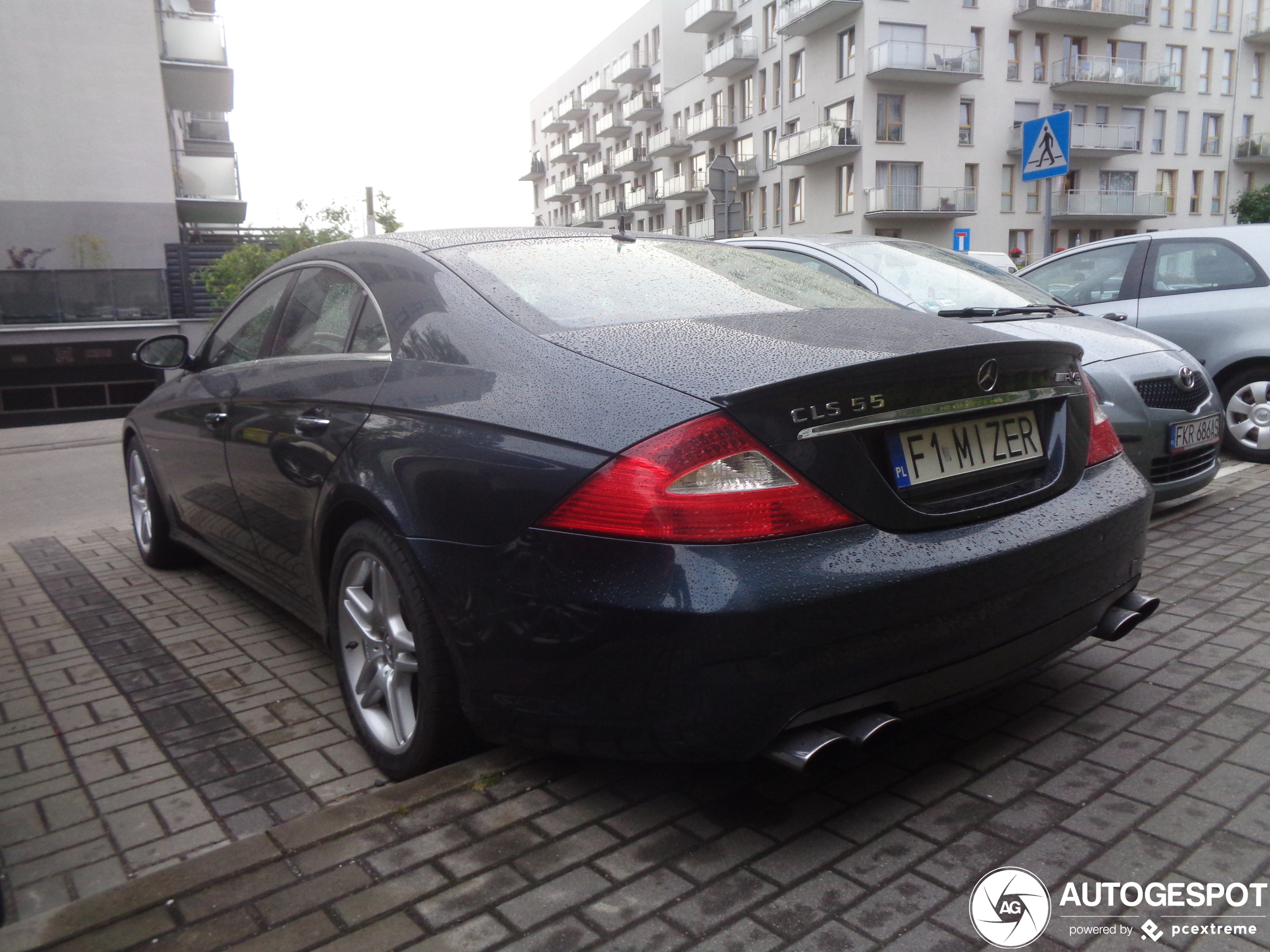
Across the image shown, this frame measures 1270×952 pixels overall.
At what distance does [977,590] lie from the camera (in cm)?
231

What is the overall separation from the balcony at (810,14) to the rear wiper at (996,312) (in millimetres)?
40288

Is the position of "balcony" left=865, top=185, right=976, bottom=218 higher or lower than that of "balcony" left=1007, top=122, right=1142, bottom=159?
lower

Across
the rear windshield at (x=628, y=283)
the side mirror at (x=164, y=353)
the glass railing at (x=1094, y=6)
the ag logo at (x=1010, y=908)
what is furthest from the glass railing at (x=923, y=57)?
the ag logo at (x=1010, y=908)

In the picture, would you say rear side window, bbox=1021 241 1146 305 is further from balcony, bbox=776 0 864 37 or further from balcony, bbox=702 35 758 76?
balcony, bbox=702 35 758 76

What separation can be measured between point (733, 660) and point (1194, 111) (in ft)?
183

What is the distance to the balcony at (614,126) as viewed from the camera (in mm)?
69812

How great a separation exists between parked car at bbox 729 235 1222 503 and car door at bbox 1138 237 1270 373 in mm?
1694

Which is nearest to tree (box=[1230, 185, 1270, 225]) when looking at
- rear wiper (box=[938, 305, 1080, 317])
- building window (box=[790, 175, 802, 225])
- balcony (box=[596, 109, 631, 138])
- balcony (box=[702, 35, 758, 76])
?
building window (box=[790, 175, 802, 225])

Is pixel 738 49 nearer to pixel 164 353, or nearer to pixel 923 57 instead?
pixel 923 57

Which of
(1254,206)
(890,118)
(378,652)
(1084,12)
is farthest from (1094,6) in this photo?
(378,652)

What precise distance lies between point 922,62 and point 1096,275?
37551mm

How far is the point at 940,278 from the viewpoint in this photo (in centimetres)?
588

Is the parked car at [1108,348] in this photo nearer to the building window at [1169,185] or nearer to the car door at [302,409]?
the car door at [302,409]

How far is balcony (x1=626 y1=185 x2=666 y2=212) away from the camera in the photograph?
207ft
